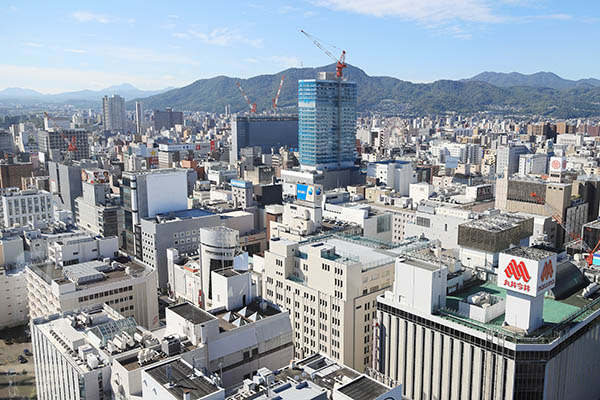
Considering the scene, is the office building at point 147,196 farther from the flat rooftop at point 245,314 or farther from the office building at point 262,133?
the office building at point 262,133

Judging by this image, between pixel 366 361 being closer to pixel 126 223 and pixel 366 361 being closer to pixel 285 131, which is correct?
pixel 126 223

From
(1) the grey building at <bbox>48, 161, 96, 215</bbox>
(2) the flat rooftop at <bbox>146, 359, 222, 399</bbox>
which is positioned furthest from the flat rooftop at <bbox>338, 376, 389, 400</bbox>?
Result: (1) the grey building at <bbox>48, 161, 96, 215</bbox>

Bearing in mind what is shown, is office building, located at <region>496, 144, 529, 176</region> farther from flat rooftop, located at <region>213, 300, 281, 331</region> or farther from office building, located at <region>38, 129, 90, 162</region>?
office building, located at <region>38, 129, 90, 162</region>

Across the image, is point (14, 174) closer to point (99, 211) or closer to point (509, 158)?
point (99, 211)

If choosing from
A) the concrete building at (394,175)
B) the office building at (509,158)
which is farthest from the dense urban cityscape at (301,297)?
the office building at (509,158)

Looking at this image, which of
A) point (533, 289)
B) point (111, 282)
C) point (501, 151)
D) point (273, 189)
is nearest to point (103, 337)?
point (111, 282)

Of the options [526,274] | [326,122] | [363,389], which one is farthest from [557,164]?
[363,389]
